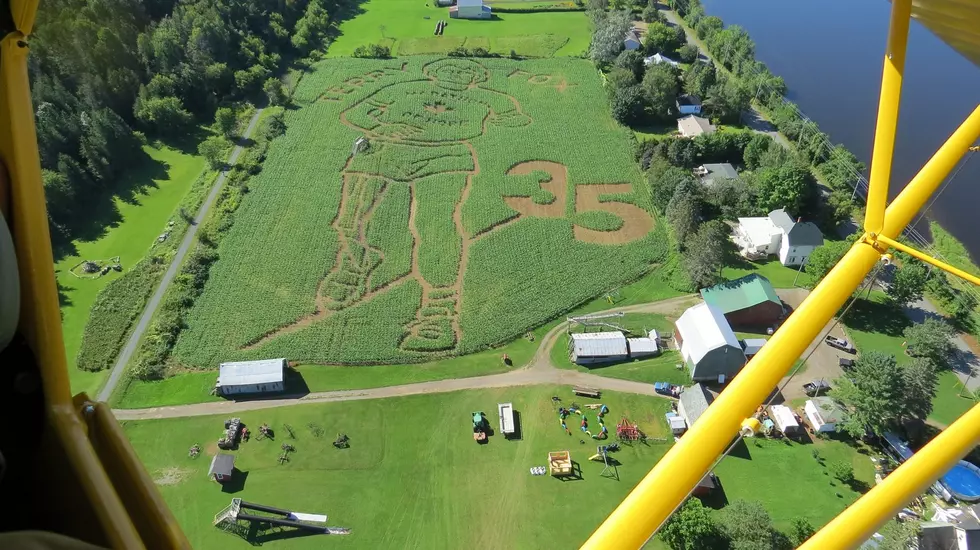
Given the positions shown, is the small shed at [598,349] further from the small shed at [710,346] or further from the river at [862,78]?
the river at [862,78]

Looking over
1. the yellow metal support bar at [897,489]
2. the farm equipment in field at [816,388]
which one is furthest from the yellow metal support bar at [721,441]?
the farm equipment in field at [816,388]

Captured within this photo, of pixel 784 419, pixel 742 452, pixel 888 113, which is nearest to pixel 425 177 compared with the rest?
pixel 742 452

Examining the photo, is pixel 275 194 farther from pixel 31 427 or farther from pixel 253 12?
pixel 31 427

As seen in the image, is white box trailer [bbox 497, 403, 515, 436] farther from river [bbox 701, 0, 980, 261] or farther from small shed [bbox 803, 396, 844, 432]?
river [bbox 701, 0, 980, 261]

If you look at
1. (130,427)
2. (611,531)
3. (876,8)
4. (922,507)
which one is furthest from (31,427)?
(876,8)

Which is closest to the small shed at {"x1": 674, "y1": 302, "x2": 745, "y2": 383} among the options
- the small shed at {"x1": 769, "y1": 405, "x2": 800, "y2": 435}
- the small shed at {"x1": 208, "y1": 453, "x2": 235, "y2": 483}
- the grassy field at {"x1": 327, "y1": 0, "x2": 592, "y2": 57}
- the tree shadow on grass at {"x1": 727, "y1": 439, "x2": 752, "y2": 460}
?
the small shed at {"x1": 769, "y1": 405, "x2": 800, "y2": 435}

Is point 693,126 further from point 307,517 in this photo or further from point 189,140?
point 189,140
